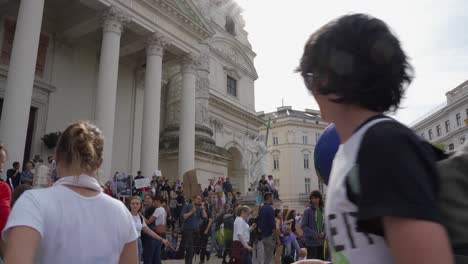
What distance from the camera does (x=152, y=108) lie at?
59.4 ft

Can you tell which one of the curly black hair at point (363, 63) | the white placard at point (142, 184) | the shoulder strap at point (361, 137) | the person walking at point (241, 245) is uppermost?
the white placard at point (142, 184)

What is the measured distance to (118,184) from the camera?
46.9 feet

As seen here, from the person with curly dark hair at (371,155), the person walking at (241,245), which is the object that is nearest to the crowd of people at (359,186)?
the person with curly dark hair at (371,155)

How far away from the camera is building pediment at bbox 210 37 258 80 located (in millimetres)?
33750

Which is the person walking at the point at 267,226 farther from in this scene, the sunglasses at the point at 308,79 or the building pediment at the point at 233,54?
the building pediment at the point at 233,54

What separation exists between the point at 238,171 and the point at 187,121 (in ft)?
46.9

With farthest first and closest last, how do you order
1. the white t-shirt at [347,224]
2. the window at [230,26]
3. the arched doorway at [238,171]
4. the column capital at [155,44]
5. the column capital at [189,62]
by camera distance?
the window at [230,26], the arched doorway at [238,171], the column capital at [189,62], the column capital at [155,44], the white t-shirt at [347,224]

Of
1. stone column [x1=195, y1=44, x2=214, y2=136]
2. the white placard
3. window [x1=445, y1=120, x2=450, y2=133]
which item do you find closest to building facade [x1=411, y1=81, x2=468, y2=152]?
window [x1=445, y1=120, x2=450, y2=133]

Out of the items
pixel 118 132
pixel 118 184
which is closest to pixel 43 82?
pixel 118 132

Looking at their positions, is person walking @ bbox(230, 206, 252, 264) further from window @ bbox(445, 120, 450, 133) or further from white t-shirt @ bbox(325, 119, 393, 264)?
window @ bbox(445, 120, 450, 133)

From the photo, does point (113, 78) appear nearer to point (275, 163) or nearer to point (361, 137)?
point (361, 137)

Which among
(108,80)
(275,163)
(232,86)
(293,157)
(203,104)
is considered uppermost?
(232,86)

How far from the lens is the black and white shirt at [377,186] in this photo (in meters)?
0.86

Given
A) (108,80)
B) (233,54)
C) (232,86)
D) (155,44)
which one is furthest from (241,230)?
(233,54)
